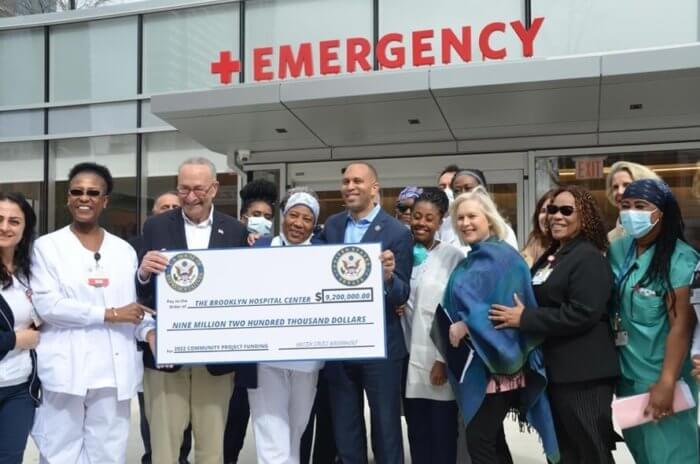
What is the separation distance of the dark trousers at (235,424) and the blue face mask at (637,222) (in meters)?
3.13

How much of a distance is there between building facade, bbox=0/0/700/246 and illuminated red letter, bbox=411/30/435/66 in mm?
34

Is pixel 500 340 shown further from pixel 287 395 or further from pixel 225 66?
pixel 225 66

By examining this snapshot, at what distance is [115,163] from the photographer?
1264 cm

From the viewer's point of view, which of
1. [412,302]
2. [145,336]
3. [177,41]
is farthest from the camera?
[177,41]

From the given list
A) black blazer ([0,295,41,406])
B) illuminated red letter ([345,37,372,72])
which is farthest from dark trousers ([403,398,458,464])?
illuminated red letter ([345,37,372,72])

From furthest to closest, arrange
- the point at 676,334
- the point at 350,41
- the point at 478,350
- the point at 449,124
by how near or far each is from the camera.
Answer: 1. the point at 350,41
2. the point at 449,124
3. the point at 478,350
4. the point at 676,334

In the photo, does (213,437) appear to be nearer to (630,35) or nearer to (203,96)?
(203,96)

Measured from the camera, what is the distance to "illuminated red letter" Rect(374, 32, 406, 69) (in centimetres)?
998

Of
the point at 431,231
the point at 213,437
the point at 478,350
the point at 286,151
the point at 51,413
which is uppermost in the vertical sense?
the point at 286,151

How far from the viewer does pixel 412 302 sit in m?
3.96

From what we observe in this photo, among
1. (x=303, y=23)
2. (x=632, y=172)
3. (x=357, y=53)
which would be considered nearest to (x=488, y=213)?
(x=632, y=172)

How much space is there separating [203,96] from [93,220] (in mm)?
4980

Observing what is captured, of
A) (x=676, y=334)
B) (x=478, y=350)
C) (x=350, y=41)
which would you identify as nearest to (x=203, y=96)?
(x=350, y=41)

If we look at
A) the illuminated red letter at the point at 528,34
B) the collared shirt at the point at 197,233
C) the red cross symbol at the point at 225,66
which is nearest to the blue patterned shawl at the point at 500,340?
the collared shirt at the point at 197,233
